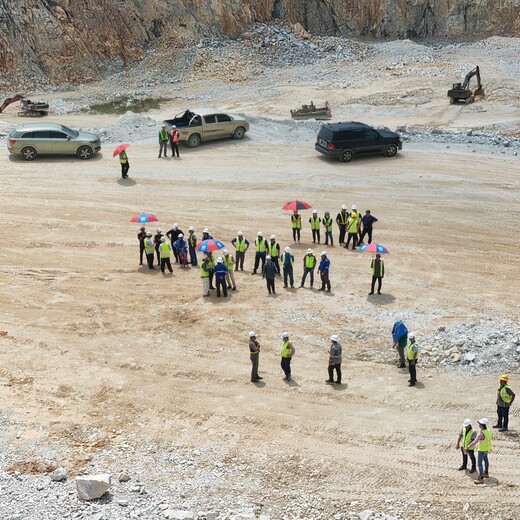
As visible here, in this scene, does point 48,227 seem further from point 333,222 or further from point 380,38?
point 380,38

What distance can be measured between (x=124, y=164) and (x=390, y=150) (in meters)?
10.5

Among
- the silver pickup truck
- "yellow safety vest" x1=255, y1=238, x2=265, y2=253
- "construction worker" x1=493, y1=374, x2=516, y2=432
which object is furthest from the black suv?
"construction worker" x1=493, y1=374, x2=516, y2=432

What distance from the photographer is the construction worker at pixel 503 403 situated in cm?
1336

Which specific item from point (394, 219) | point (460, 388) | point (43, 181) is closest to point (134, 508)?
point (460, 388)

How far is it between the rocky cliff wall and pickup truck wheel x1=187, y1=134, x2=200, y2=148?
17286mm

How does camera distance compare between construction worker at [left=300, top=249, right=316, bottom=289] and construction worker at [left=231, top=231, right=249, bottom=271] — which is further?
construction worker at [left=231, top=231, right=249, bottom=271]

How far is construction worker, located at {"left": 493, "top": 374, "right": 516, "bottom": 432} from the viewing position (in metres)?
13.4

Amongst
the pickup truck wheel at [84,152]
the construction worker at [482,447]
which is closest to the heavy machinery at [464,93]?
the pickup truck wheel at [84,152]

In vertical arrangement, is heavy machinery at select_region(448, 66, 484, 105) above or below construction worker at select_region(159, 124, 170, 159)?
above

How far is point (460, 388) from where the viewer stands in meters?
15.1

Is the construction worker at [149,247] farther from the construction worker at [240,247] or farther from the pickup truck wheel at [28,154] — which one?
the pickup truck wheel at [28,154]

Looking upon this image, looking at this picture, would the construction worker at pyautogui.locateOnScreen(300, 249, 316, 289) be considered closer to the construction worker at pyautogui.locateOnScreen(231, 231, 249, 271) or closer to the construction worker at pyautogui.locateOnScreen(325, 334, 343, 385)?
the construction worker at pyautogui.locateOnScreen(231, 231, 249, 271)

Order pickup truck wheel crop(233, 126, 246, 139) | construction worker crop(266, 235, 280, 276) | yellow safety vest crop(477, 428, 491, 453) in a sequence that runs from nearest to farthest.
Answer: yellow safety vest crop(477, 428, 491, 453), construction worker crop(266, 235, 280, 276), pickup truck wheel crop(233, 126, 246, 139)

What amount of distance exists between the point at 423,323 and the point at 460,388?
2863mm
